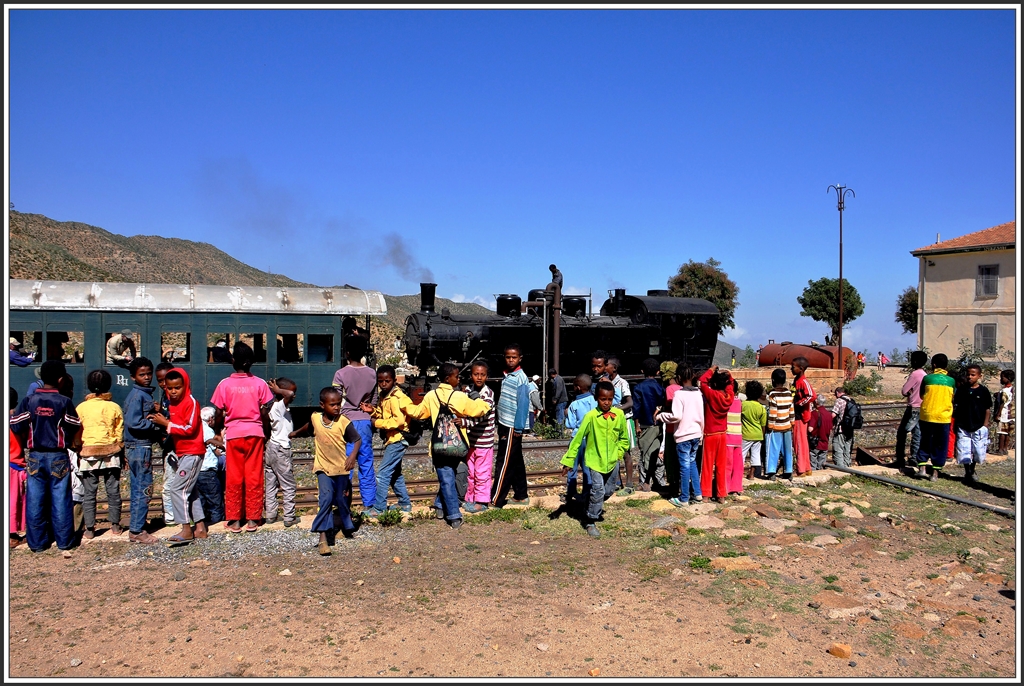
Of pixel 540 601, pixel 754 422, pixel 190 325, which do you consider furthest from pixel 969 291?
pixel 540 601

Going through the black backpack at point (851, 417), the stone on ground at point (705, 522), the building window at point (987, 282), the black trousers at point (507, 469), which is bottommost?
the stone on ground at point (705, 522)

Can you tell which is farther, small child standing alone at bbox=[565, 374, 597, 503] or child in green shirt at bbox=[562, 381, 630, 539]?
small child standing alone at bbox=[565, 374, 597, 503]

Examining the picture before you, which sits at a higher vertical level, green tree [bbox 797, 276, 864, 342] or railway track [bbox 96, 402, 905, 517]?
green tree [bbox 797, 276, 864, 342]

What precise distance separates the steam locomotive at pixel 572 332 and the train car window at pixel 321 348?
9.25ft

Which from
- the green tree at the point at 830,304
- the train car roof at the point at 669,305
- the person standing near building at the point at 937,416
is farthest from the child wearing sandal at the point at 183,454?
the green tree at the point at 830,304

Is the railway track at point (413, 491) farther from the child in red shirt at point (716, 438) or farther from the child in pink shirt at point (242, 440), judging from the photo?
the child in red shirt at point (716, 438)

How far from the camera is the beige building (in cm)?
3038

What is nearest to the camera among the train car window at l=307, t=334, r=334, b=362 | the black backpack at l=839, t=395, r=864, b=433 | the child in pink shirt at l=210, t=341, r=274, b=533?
the child in pink shirt at l=210, t=341, r=274, b=533

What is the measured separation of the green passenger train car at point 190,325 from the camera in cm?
1343

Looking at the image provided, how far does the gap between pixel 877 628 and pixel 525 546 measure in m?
3.12

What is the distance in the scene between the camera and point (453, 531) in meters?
7.43

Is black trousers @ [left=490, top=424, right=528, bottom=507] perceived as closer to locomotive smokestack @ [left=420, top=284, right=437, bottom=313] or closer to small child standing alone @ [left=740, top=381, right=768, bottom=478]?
small child standing alone @ [left=740, top=381, right=768, bottom=478]

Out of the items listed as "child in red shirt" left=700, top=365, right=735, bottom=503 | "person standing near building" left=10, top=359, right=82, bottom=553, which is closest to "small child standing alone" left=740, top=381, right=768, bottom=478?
"child in red shirt" left=700, top=365, right=735, bottom=503

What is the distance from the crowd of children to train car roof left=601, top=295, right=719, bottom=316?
10.8m
